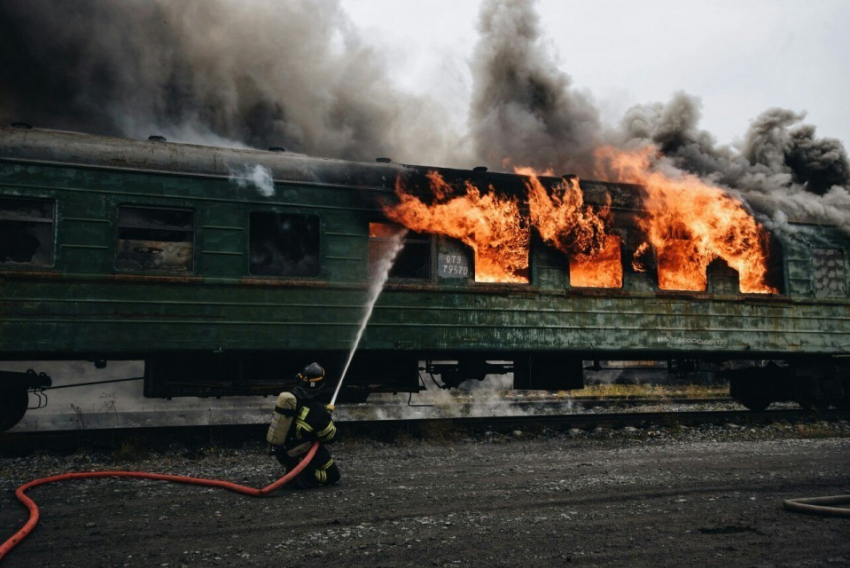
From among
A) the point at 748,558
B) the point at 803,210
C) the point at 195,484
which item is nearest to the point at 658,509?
the point at 748,558

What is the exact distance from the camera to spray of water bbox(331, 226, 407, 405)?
8891 millimetres

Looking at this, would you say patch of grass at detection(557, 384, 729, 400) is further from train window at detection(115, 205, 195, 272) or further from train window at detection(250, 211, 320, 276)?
train window at detection(115, 205, 195, 272)

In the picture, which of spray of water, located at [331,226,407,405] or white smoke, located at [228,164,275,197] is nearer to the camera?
white smoke, located at [228,164,275,197]

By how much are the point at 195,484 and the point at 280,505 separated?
1.09 metres

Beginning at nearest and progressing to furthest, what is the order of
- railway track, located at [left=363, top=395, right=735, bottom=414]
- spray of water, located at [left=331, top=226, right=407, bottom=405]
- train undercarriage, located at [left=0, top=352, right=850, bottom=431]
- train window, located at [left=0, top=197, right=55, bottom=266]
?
train window, located at [left=0, top=197, right=55, bottom=266] → train undercarriage, located at [left=0, top=352, right=850, bottom=431] → spray of water, located at [left=331, top=226, right=407, bottom=405] → railway track, located at [left=363, top=395, right=735, bottom=414]

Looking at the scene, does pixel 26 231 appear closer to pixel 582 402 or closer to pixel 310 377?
pixel 310 377

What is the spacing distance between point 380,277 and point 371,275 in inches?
4.8

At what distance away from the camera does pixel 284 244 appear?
8.83 metres

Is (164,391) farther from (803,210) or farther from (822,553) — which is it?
(803,210)

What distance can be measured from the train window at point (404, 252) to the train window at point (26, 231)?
3.87 metres

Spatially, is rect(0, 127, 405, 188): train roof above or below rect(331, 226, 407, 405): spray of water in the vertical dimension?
above

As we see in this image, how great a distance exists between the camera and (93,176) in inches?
320

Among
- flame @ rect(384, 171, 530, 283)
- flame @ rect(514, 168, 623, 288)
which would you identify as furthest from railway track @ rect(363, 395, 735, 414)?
flame @ rect(384, 171, 530, 283)

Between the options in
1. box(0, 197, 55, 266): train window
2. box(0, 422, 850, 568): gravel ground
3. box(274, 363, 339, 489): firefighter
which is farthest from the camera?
box(0, 197, 55, 266): train window
